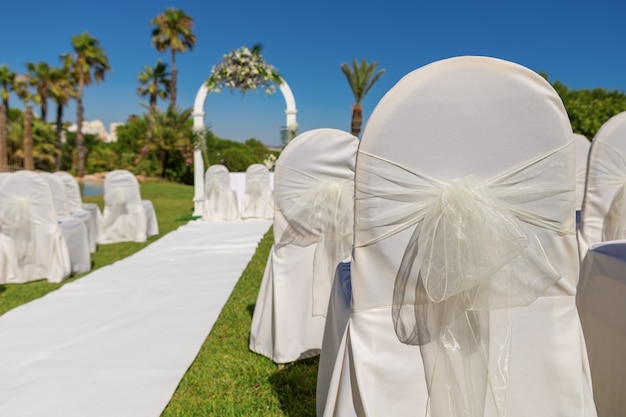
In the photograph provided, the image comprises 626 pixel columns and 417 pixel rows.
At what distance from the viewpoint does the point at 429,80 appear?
124cm

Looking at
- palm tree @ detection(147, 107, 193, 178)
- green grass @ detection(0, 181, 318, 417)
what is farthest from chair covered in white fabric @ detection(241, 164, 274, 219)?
palm tree @ detection(147, 107, 193, 178)

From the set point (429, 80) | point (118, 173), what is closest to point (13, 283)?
point (118, 173)

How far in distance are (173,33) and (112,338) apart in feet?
94.2

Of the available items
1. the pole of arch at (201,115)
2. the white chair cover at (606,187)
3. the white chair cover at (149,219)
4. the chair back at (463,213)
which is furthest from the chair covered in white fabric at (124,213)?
the chair back at (463,213)

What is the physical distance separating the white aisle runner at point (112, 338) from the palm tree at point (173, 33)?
82.2 feet

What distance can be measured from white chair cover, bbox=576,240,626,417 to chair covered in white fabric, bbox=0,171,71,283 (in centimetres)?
512

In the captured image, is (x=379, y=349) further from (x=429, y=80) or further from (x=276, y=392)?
(x=276, y=392)

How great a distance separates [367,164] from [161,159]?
27.1 meters

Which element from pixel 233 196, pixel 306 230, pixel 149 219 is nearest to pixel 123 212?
pixel 149 219

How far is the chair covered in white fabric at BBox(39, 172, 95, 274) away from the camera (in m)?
5.16

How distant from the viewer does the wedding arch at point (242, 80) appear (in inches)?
444

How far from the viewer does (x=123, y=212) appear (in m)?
7.56

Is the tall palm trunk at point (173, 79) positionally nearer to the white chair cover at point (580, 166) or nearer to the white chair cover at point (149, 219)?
the white chair cover at point (149, 219)

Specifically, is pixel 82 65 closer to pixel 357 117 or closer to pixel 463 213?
pixel 357 117
